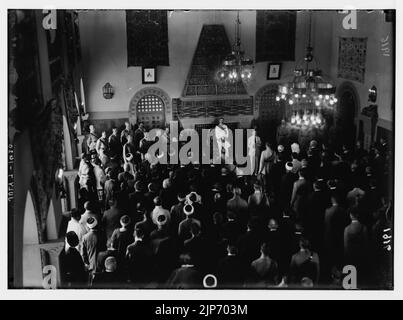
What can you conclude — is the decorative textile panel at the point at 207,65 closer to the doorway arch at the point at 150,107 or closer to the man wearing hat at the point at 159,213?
the doorway arch at the point at 150,107

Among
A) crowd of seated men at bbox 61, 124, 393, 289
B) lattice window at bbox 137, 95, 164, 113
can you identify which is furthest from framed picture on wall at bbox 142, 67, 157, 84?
crowd of seated men at bbox 61, 124, 393, 289

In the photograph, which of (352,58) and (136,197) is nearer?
(352,58)

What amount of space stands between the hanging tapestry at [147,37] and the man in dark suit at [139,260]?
1.39 m

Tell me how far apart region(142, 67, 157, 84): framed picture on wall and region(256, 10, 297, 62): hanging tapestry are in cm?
85

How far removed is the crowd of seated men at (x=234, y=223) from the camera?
5.58 metres

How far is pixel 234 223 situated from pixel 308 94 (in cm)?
122

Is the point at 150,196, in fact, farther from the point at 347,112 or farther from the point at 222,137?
the point at 347,112

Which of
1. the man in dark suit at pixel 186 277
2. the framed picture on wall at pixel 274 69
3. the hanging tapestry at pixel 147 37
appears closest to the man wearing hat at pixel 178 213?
the man in dark suit at pixel 186 277

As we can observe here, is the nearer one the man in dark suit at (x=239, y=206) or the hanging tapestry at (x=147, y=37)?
the hanging tapestry at (x=147, y=37)

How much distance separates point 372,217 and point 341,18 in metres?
1.63

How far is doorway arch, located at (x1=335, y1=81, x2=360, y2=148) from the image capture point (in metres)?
5.58

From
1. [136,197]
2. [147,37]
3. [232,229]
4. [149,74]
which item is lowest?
[232,229]

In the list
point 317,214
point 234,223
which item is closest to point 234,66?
point 234,223

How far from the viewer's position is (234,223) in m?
5.60
